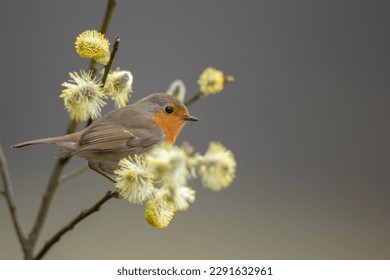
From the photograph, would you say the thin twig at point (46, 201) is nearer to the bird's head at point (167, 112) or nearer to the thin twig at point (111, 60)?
the thin twig at point (111, 60)

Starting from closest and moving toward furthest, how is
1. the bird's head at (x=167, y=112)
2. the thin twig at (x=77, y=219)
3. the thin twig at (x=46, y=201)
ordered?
the thin twig at (x=77, y=219)
the thin twig at (x=46, y=201)
the bird's head at (x=167, y=112)

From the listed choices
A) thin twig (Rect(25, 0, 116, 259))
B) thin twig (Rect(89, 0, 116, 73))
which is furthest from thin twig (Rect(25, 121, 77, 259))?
thin twig (Rect(89, 0, 116, 73))

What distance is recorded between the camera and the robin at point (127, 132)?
117 centimetres

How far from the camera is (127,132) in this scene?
4.05ft

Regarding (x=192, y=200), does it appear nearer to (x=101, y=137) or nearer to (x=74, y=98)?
(x=74, y=98)

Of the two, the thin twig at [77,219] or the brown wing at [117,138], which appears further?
the brown wing at [117,138]

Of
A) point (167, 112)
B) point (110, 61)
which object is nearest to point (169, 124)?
point (167, 112)

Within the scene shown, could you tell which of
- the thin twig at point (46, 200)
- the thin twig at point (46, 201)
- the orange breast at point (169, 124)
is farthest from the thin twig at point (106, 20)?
the orange breast at point (169, 124)

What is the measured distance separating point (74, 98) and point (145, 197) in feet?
0.84

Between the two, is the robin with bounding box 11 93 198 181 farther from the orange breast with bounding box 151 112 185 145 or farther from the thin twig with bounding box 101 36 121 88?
the thin twig with bounding box 101 36 121 88
